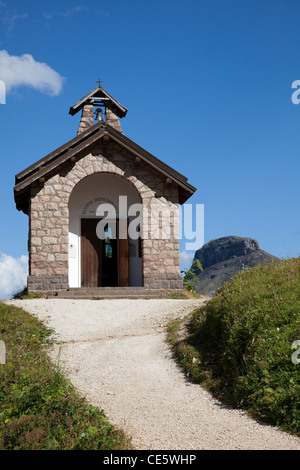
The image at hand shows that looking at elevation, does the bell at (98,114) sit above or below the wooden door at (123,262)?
above

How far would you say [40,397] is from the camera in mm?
7098

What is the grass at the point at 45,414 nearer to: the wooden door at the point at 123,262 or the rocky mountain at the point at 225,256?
the wooden door at the point at 123,262

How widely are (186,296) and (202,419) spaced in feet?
36.8

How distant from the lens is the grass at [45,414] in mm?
5953

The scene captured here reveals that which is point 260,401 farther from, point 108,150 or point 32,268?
point 108,150

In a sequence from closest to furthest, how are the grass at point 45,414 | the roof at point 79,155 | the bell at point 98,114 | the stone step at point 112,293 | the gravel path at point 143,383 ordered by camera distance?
the grass at point 45,414 → the gravel path at point 143,383 → the stone step at point 112,293 → the roof at point 79,155 → the bell at point 98,114

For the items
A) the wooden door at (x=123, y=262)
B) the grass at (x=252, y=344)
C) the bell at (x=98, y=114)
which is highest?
the bell at (x=98, y=114)

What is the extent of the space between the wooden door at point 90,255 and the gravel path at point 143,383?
15.2 ft

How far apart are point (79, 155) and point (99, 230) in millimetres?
3105

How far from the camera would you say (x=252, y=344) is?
8156 millimetres

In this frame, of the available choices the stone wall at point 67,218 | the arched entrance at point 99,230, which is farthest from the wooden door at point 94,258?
the stone wall at point 67,218

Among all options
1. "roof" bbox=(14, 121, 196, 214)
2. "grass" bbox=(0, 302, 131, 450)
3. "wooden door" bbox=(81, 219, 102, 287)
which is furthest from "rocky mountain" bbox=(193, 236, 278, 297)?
"grass" bbox=(0, 302, 131, 450)

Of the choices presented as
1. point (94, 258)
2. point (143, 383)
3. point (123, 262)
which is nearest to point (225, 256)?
point (123, 262)
